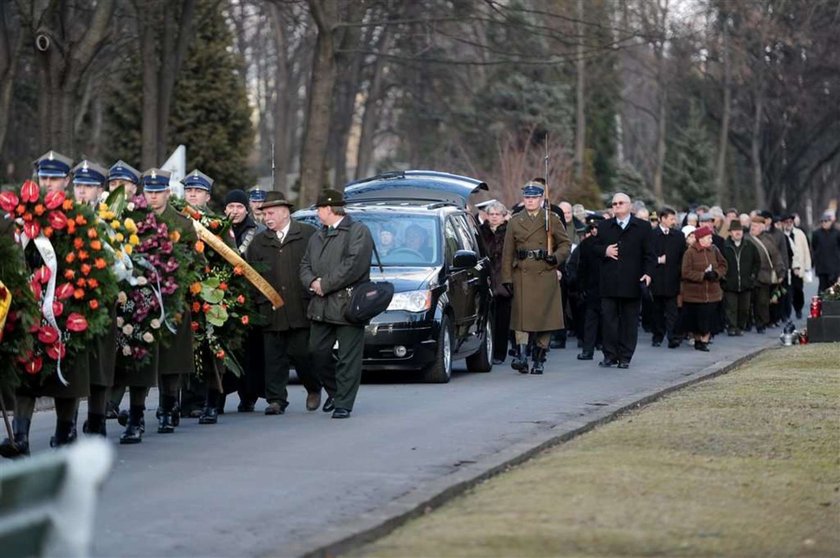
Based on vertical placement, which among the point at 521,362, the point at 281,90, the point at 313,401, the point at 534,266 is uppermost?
the point at 281,90

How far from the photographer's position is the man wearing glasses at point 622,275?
20.6m

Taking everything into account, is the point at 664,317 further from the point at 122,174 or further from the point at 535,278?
the point at 122,174

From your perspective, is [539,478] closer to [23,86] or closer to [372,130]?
[23,86]

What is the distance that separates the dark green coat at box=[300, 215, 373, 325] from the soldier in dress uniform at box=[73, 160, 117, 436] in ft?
7.24

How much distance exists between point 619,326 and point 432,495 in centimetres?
1132

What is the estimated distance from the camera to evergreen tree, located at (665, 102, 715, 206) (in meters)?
76.2

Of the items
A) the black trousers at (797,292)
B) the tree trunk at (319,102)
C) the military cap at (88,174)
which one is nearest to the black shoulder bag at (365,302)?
the military cap at (88,174)

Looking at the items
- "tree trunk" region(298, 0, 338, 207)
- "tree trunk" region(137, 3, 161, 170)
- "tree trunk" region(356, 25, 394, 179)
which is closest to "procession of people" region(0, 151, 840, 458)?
"tree trunk" region(298, 0, 338, 207)

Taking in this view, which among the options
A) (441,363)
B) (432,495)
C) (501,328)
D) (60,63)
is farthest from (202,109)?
(432,495)

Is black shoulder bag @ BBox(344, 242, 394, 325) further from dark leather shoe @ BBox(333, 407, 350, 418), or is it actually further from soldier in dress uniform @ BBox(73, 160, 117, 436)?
soldier in dress uniform @ BBox(73, 160, 117, 436)

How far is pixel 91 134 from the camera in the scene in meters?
57.2

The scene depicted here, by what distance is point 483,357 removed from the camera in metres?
20.6

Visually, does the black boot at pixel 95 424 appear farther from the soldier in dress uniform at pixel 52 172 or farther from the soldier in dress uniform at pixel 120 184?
the soldier in dress uniform at pixel 52 172

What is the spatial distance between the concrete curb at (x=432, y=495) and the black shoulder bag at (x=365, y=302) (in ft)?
5.84
